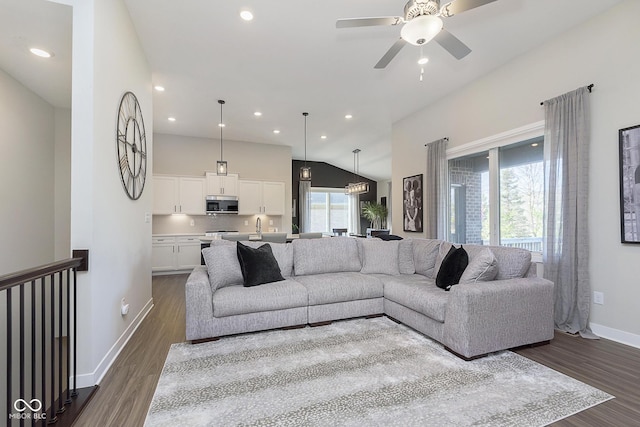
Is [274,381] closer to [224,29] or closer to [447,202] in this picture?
Result: [224,29]

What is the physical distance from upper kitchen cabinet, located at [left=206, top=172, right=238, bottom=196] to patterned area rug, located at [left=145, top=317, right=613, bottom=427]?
15.5 feet

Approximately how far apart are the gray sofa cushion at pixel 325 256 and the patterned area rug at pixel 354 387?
106 centimetres

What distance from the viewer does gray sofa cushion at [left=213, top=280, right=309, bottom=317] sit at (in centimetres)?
285

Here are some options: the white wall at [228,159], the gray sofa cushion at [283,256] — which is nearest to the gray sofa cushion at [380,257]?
the gray sofa cushion at [283,256]

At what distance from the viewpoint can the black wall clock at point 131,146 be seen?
2.78m

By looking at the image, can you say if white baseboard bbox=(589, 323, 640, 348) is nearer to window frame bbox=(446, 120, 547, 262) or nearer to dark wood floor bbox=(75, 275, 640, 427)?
dark wood floor bbox=(75, 275, 640, 427)

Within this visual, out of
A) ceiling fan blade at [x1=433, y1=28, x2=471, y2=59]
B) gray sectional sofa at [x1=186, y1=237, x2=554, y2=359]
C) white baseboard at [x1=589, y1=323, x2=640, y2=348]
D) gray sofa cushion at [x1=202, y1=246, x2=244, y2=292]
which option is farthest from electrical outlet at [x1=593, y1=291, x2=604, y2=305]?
gray sofa cushion at [x1=202, y1=246, x2=244, y2=292]

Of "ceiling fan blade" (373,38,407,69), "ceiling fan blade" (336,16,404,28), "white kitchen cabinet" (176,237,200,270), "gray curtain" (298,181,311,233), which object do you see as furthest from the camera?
"gray curtain" (298,181,311,233)

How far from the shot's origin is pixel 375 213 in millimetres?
10586

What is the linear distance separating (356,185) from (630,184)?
5333 millimetres

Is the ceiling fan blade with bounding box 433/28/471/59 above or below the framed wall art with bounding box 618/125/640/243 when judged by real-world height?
above

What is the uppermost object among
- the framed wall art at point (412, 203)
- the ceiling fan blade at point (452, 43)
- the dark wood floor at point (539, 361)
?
the ceiling fan blade at point (452, 43)

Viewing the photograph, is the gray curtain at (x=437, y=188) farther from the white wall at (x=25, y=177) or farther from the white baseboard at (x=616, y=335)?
the white wall at (x=25, y=177)

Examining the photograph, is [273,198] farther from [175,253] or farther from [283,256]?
[283,256]
